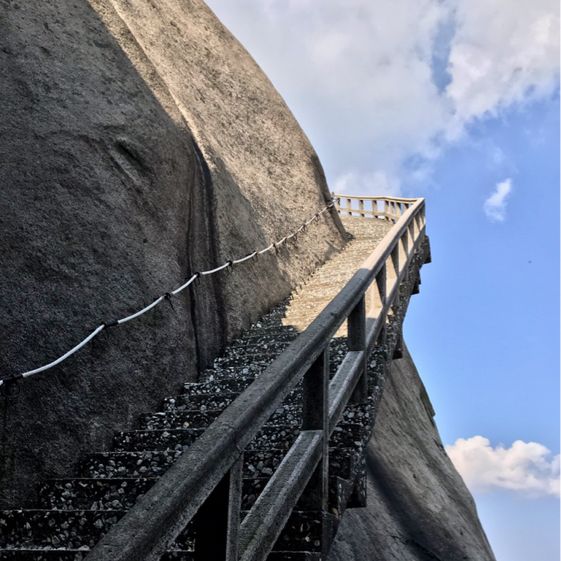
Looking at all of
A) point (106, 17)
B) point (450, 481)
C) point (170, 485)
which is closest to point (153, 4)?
point (106, 17)

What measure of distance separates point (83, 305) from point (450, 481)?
11000 mm

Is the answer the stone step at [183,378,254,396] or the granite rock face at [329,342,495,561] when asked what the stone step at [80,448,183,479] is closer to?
the stone step at [183,378,254,396]

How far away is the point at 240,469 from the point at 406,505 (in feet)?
28.1

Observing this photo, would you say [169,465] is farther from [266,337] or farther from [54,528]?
[266,337]

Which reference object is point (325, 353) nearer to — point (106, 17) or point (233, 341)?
point (233, 341)

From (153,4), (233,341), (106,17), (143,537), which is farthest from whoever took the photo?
(153,4)

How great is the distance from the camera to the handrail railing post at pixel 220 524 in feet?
7.95

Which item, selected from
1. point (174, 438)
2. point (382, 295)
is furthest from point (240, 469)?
point (382, 295)

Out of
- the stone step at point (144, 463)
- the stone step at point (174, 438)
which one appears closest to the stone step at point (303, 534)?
the stone step at point (144, 463)

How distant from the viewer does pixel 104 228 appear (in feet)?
22.1

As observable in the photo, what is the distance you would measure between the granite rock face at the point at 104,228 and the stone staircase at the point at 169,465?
0.29 meters

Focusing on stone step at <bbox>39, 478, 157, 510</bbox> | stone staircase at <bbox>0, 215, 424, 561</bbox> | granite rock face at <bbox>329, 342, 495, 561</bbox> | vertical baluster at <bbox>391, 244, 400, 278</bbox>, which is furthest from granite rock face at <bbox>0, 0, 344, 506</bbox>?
granite rock face at <bbox>329, 342, 495, 561</bbox>

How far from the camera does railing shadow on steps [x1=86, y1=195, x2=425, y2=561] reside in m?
2.13

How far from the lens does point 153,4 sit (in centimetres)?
1346
